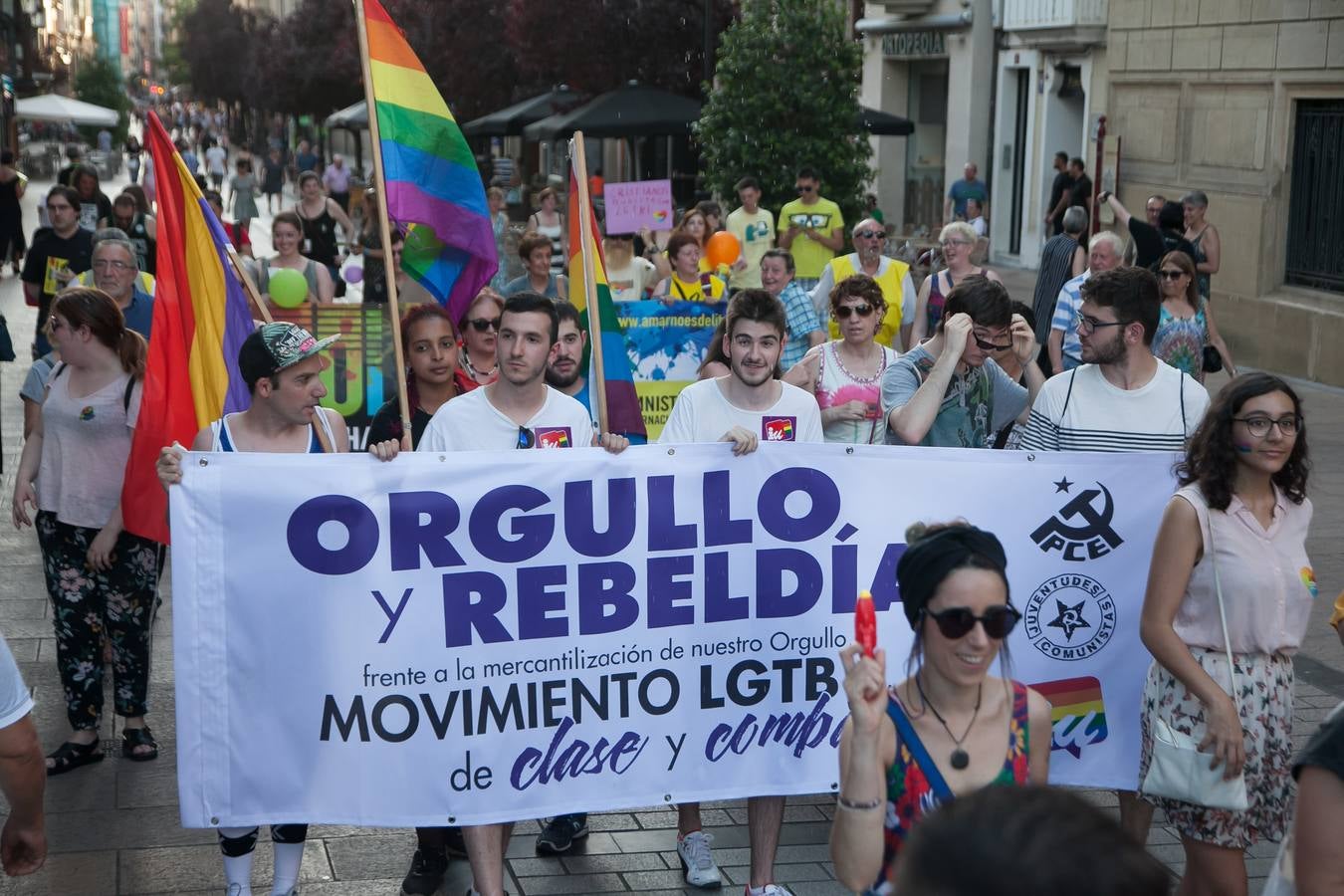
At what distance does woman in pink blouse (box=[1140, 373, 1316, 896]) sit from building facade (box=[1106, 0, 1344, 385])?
1236cm

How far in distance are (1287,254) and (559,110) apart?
15070 mm

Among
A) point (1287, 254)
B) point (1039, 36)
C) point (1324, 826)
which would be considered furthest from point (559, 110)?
point (1324, 826)

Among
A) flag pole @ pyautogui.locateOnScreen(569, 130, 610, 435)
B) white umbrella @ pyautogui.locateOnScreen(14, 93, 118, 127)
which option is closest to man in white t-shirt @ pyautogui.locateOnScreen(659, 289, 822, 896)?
flag pole @ pyautogui.locateOnScreen(569, 130, 610, 435)

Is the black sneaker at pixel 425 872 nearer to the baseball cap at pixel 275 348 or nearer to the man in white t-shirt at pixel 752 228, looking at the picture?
the baseball cap at pixel 275 348

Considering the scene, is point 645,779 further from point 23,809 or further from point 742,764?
point 23,809

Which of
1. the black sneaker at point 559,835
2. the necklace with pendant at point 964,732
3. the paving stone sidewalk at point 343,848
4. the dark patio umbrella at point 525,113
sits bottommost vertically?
the paving stone sidewalk at point 343,848

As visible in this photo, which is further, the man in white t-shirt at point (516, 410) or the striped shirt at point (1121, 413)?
the striped shirt at point (1121, 413)

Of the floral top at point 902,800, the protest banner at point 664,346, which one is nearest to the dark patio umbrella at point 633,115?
the protest banner at point 664,346

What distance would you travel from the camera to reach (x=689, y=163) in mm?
35094

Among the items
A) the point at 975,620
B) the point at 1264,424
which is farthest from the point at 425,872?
the point at 1264,424

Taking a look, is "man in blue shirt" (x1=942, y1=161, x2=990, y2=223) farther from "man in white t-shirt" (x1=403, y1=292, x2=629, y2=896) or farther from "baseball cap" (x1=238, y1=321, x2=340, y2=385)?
"baseball cap" (x1=238, y1=321, x2=340, y2=385)

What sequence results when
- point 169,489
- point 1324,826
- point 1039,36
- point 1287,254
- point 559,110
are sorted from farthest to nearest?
point 559,110, point 1039,36, point 1287,254, point 169,489, point 1324,826

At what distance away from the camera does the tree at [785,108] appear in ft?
66.2

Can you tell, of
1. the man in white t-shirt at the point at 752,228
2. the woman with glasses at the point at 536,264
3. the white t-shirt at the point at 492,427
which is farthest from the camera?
the man in white t-shirt at the point at 752,228
